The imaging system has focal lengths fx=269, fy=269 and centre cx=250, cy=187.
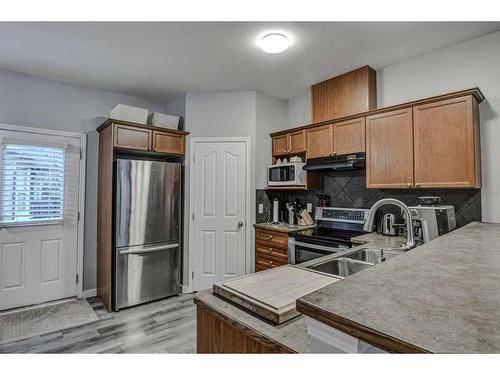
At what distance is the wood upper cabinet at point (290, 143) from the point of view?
11.3 feet

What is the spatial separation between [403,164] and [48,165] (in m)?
3.85

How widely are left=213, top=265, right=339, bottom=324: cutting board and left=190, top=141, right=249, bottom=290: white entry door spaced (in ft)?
7.40

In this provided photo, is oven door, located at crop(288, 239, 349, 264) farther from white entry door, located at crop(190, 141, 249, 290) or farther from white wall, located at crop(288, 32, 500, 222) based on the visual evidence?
white wall, located at crop(288, 32, 500, 222)

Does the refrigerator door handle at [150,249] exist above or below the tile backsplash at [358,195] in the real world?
below

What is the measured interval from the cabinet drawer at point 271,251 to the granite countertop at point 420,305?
7.27 feet

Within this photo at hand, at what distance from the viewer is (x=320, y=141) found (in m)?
3.23

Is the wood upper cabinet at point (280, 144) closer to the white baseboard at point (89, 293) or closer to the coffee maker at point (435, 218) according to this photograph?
the coffee maker at point (435, 218)

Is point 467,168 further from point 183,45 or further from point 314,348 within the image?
point 183,45

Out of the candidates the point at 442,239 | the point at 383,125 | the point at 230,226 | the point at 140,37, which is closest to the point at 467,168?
the point at 383,125

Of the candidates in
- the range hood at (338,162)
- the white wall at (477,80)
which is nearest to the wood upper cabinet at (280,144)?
the range hood at (338,162)

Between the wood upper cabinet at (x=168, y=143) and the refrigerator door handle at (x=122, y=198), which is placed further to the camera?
the wood upper cabinet at (x=168, y=143)

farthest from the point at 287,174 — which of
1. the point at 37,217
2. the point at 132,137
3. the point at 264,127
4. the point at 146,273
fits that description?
the point at 37,217

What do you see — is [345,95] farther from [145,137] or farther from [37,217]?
[37,217]

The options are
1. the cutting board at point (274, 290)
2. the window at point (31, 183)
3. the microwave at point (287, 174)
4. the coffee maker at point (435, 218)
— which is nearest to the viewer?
the cutting board at point (274, 290)
